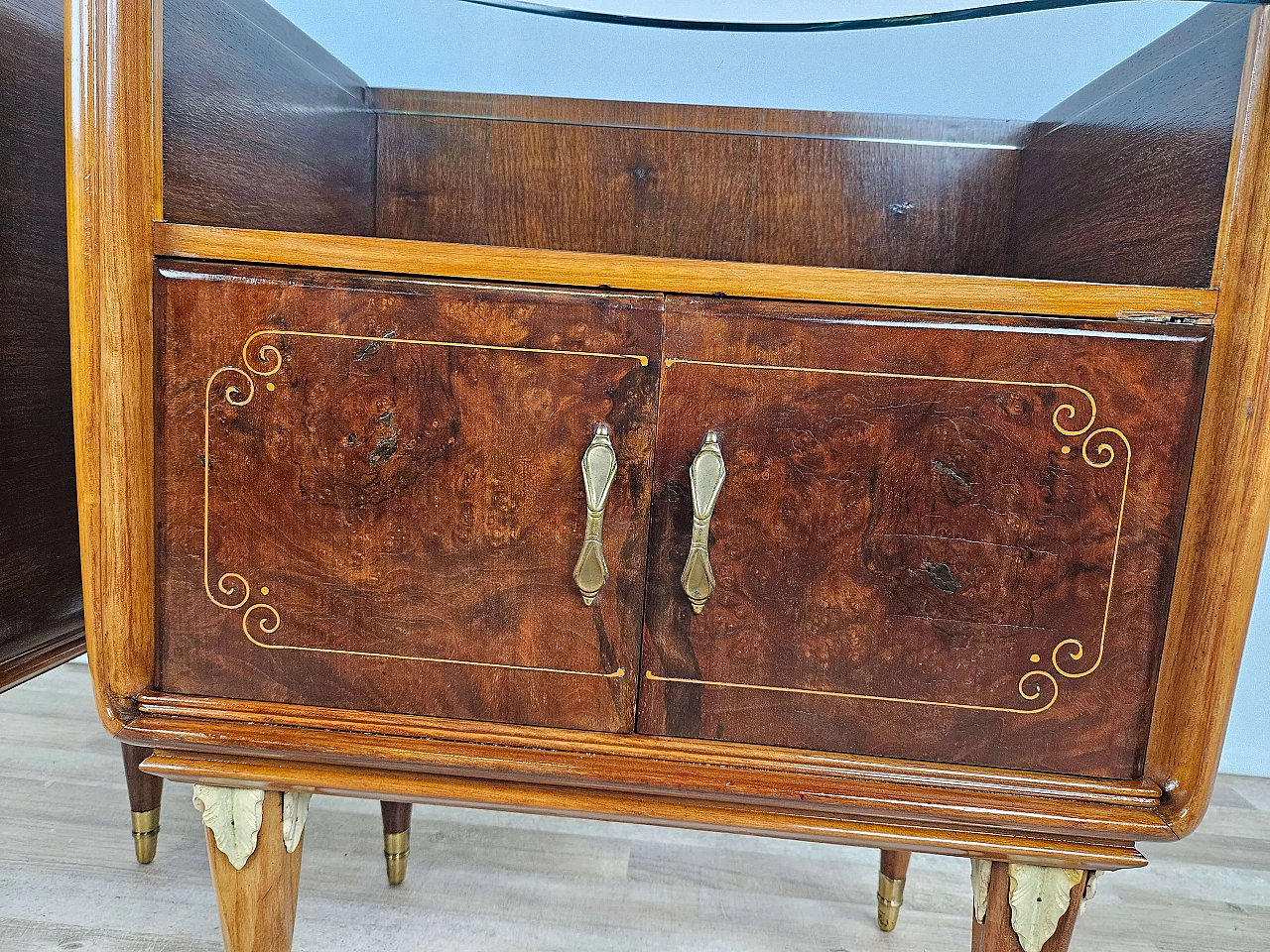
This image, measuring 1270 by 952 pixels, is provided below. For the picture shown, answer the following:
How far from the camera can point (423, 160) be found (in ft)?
2.81

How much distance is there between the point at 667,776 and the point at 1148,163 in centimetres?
48

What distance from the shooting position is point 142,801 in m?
0.84

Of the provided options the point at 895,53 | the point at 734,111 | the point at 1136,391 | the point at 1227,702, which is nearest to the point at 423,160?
the point at 734,111

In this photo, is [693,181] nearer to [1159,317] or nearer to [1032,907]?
[1159,317]

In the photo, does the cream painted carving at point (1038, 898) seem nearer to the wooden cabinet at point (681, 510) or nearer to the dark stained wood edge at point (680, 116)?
the wooden cabinet at point (681, 510)

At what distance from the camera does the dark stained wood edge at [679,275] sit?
452 mm

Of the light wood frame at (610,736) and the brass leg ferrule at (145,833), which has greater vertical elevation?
the light wood frame at (610,736)

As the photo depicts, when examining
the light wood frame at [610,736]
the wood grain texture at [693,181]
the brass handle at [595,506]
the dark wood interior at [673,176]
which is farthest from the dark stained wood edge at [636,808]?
the wood grain texture at [693,181]

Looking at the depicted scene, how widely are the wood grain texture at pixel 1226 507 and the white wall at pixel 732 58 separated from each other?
0.38 m

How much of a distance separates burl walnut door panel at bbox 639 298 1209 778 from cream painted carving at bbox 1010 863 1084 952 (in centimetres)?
7

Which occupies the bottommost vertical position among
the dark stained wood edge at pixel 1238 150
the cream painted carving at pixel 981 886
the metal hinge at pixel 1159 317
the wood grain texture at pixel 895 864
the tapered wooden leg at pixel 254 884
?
the wood grain texture at pixel 895 864

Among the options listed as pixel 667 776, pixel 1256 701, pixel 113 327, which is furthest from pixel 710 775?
pixel 1256 701

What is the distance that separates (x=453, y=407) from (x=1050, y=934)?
462 mm

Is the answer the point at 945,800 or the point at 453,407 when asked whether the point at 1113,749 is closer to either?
the point at 945,800
